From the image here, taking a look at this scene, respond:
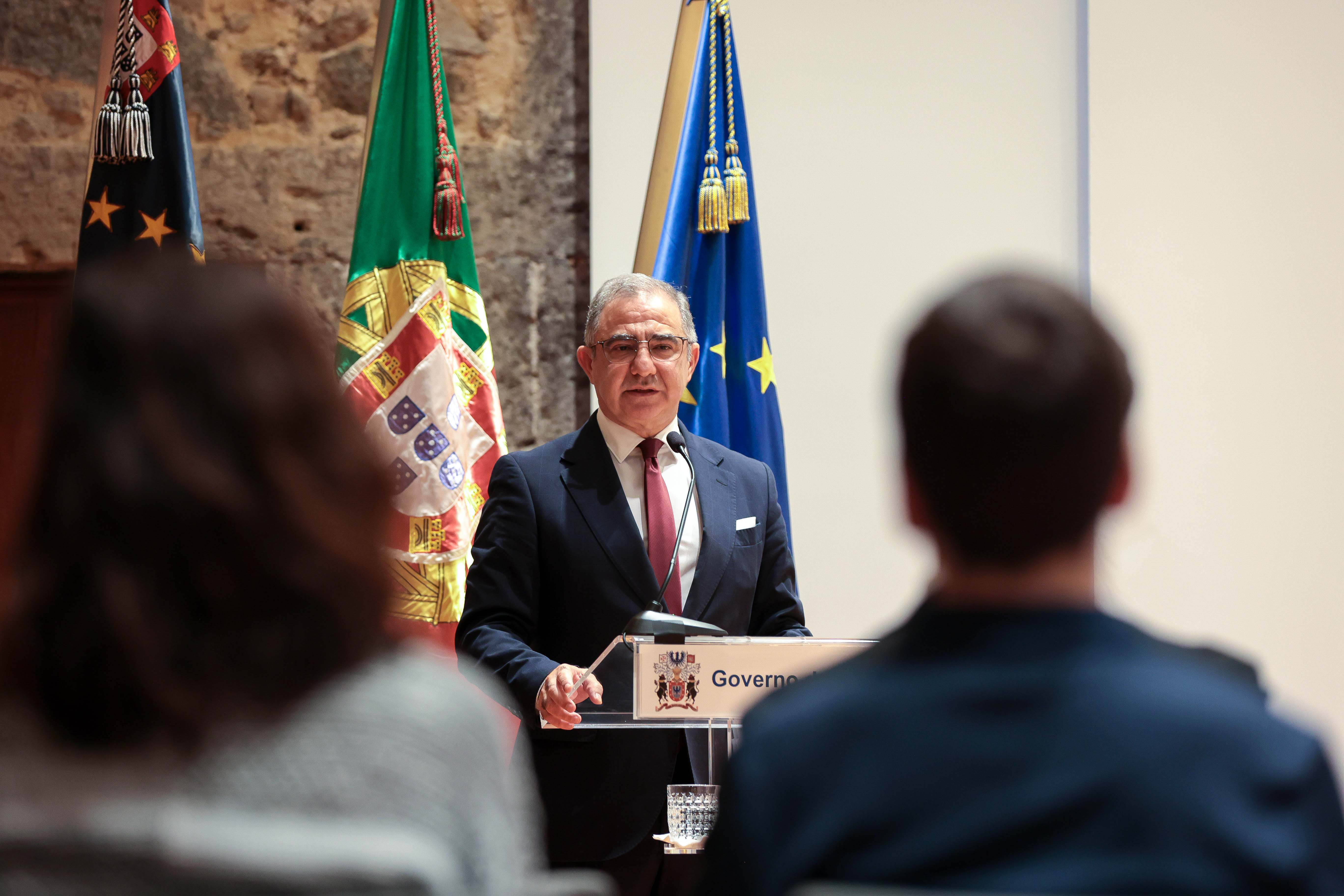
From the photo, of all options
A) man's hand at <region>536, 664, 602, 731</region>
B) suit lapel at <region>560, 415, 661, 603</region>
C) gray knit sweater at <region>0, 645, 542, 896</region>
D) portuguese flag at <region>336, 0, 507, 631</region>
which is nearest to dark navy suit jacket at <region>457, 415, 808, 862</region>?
suit lapel at <region>560, 415, 661, 603</region>

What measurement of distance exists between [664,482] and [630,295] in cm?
43

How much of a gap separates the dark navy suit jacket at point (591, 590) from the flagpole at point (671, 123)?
937 mm

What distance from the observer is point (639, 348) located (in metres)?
2.62

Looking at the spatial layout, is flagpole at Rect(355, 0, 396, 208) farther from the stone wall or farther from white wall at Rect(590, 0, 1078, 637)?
white wall at Rect(590, 0, 1078, 637)

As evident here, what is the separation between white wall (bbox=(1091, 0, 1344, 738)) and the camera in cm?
368

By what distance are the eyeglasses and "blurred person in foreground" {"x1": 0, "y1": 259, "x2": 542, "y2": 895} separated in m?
1.84

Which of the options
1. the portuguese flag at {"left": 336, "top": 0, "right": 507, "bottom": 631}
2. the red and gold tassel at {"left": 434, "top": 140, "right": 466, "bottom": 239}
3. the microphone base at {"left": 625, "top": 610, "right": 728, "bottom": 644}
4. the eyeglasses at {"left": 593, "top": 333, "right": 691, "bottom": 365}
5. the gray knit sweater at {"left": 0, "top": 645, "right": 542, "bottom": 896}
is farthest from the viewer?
the red and gold tassel at {"left": 434, "top": 140, "right": 466, "bottom": 239}

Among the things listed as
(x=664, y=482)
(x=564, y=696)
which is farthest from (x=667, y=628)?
(x=664, y=482)

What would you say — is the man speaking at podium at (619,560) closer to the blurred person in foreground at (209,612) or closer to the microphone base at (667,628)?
the microphone base at (667,628)

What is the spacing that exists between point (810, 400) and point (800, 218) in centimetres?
56

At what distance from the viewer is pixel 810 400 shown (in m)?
3.74

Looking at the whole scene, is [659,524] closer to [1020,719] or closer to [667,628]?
[667,628]

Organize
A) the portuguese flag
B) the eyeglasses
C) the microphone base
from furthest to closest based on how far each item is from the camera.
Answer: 1. the portuguese flag
2. the eyeglasses
3. the microphone base

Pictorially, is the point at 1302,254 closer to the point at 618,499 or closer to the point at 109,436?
the point at 618,499
